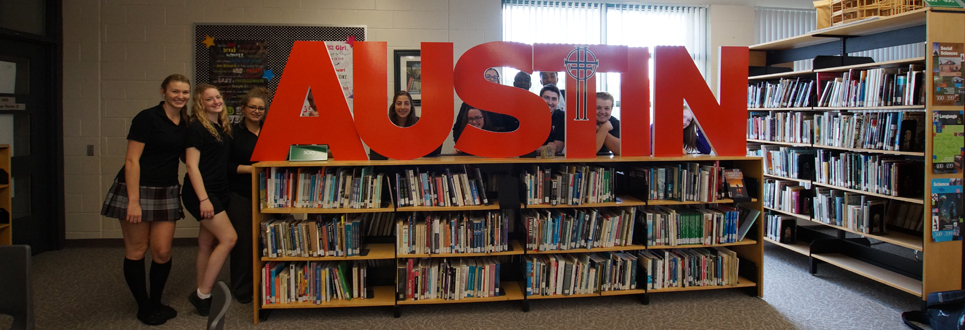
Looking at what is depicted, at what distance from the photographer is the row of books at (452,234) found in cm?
294

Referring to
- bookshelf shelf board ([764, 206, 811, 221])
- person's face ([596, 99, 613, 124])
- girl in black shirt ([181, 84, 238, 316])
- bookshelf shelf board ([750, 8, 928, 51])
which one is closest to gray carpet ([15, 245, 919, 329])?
girl in black shirt ([181, 84, 238, 316])

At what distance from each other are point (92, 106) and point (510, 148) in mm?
4120

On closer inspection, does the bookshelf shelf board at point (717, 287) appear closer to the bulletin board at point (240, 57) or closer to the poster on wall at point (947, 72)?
the poster on wall at point (947, 72)

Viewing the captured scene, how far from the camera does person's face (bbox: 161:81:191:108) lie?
263 cm

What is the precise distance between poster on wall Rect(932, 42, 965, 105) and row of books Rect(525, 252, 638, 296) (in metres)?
2.06

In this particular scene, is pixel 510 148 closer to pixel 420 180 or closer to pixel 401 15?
pixel 420 180

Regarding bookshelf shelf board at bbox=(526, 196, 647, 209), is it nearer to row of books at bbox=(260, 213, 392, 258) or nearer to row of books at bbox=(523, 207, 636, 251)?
row of books at bbox=(523, 207, 636, 251)

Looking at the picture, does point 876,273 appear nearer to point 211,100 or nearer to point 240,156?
point 240,156

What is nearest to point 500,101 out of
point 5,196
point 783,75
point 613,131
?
point 613,131

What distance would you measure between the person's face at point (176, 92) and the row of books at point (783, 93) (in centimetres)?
454

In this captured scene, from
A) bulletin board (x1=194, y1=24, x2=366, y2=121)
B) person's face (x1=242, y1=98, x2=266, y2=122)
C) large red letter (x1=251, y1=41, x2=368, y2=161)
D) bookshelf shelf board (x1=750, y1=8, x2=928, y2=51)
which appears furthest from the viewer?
bulletin board (x1=194, y1=24, x2=366, y2=121)

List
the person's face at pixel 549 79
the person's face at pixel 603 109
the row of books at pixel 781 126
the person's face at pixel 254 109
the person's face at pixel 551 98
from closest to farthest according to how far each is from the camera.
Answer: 1. the person's face at pixel 254 109
2. the person's face at pixel 603 109
3. the person's face at pixel 551 98
4. the person's face at pixel 549 79
5. the row of books at pixel 781 126

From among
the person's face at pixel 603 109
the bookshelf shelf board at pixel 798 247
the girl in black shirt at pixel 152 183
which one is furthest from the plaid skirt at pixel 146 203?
the bookshelf shelf board at pixel 798 247

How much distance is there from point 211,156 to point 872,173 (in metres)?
4.34
